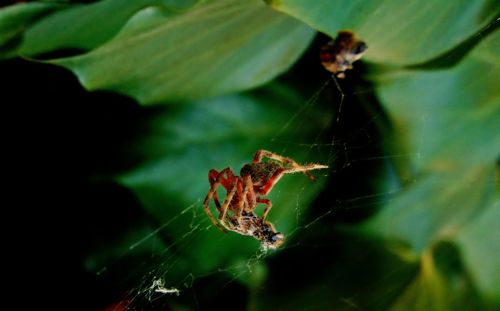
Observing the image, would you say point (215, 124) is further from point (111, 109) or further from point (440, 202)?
point (440, 202)

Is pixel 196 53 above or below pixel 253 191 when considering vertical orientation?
above

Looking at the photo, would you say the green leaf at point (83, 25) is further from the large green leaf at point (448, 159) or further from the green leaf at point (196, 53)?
the large green leaf at point (448, 159)

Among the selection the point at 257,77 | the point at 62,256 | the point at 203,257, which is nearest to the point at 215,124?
the point at 257,77

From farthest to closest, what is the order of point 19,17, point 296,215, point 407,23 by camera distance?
point 296,215
point 19,17
point 407,23

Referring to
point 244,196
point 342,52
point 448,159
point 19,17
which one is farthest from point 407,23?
point 19,17

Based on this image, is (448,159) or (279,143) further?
(279,143)

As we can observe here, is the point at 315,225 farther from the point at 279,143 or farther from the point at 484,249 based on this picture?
the point at 484,249

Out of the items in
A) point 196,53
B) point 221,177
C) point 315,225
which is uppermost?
point 196,53

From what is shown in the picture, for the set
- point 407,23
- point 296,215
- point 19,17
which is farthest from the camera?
point 296,215
